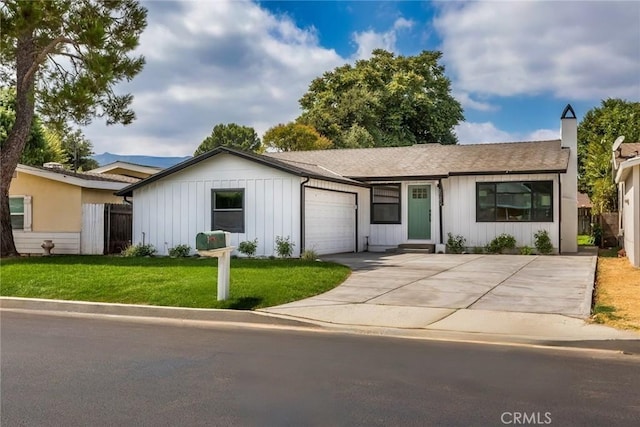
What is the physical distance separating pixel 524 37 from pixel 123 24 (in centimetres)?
1235

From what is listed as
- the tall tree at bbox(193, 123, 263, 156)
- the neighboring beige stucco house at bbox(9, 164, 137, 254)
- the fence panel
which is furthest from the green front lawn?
the tall tree at bbox(193, 123, 263, 156)

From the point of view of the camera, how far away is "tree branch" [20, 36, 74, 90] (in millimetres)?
17297

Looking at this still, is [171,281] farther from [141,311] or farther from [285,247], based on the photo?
[285,247]

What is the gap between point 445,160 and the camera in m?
21.3

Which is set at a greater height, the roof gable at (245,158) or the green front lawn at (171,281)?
the roof gable at (245,158)

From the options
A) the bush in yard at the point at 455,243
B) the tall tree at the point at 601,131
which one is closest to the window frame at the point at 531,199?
the bush in yard at the point at 455,243

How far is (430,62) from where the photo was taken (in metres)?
47.5

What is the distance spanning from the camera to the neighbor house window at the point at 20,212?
64.1ft

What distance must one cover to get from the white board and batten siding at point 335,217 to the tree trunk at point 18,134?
9134 millimetres

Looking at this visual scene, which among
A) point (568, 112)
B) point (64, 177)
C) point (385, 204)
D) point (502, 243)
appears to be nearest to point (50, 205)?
point (64, 177)

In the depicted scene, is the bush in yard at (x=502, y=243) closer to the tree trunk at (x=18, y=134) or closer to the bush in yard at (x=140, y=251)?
the bush in yard at (x=140, y=251)

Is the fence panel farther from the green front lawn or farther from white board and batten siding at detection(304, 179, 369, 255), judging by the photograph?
white board and batten siding at detection(304, 179, 369, 255)

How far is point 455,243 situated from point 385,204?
295 centimetres

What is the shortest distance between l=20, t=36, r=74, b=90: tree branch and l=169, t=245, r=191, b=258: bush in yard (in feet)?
22.7
